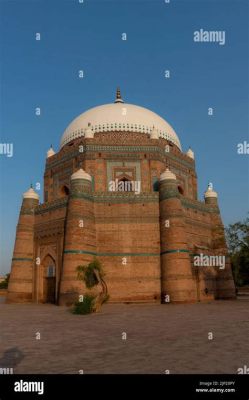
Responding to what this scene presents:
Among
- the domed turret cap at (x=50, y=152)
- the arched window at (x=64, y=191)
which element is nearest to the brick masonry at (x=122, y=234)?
the arched window at (x=64, y=191)

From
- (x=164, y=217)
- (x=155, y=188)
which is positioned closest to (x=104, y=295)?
(x=164, y=217)

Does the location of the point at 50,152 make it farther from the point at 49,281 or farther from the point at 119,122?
the point at 49,281

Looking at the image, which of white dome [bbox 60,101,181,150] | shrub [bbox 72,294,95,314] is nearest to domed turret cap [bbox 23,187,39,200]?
white dome [bbox 60,101,181,150]

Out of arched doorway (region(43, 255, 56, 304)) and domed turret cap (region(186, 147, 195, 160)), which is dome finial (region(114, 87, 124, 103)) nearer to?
domed turret cap (region(186, 147, 195, 160))

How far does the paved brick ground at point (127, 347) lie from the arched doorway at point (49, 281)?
11.6 metres

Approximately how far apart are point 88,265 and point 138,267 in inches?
148

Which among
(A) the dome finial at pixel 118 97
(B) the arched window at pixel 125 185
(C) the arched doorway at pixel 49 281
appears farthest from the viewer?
(A) the dome finial at pixel 118 97

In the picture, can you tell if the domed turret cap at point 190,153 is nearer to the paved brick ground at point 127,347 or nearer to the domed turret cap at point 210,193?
the domed turret cap at point 210,193

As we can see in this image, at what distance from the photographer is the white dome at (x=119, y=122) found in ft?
91.1

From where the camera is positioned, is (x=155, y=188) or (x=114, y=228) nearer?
(x=114, y=228)

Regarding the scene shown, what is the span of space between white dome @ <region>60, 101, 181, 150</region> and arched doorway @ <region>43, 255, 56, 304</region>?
1035 cm

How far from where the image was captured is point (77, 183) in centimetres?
2184
